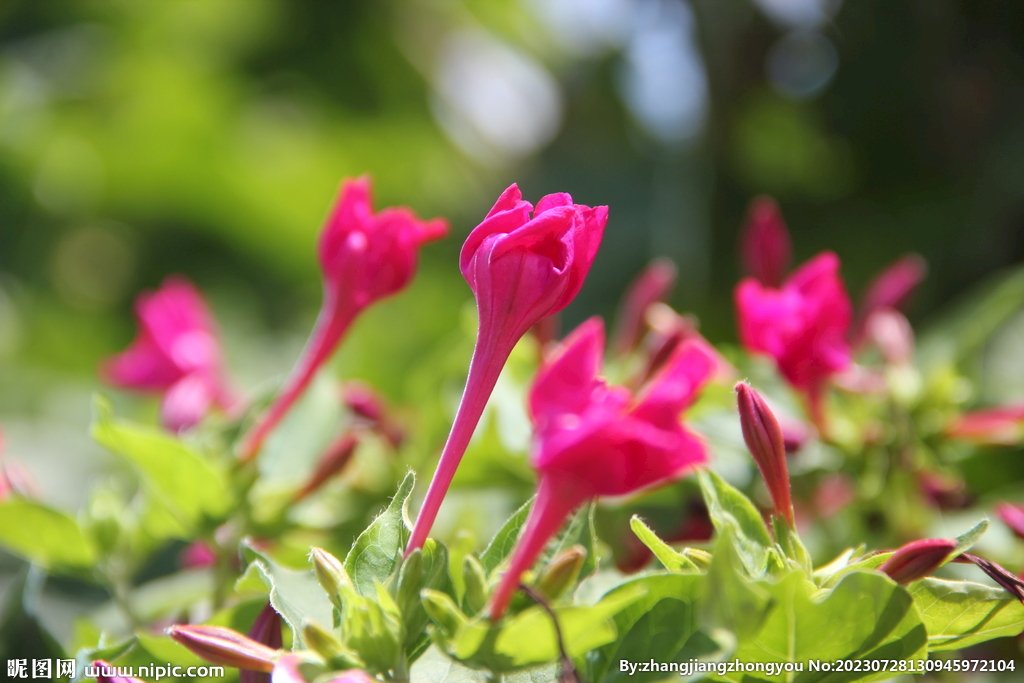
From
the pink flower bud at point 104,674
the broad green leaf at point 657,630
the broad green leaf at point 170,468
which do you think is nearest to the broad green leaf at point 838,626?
the broad green leaf at point 657,630

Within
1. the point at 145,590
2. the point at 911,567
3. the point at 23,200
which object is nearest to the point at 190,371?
the point at 145,590

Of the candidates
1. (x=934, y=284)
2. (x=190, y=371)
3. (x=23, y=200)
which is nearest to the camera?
(x=190, y=371)

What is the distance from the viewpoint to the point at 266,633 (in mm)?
616

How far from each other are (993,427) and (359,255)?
0.73m

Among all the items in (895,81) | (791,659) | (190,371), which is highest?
(895,81)

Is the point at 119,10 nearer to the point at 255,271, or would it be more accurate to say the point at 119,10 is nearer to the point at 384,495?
the point at 255,271

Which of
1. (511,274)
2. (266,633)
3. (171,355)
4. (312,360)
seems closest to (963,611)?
(511,274)

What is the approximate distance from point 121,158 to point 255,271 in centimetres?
54

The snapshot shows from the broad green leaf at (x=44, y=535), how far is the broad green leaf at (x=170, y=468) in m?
0.09

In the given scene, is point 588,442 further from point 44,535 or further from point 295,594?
point 44,535

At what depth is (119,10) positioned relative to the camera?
114 inches

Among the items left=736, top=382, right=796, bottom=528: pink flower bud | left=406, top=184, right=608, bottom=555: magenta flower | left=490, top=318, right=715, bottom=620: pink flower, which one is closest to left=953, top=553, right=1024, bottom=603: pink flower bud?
left=736, top=382, right=796, bottom=528: pink flower bud

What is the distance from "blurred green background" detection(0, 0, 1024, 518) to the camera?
5.42ft

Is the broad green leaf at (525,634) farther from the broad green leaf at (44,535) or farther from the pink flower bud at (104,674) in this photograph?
the broad green leaf at (44,535)
